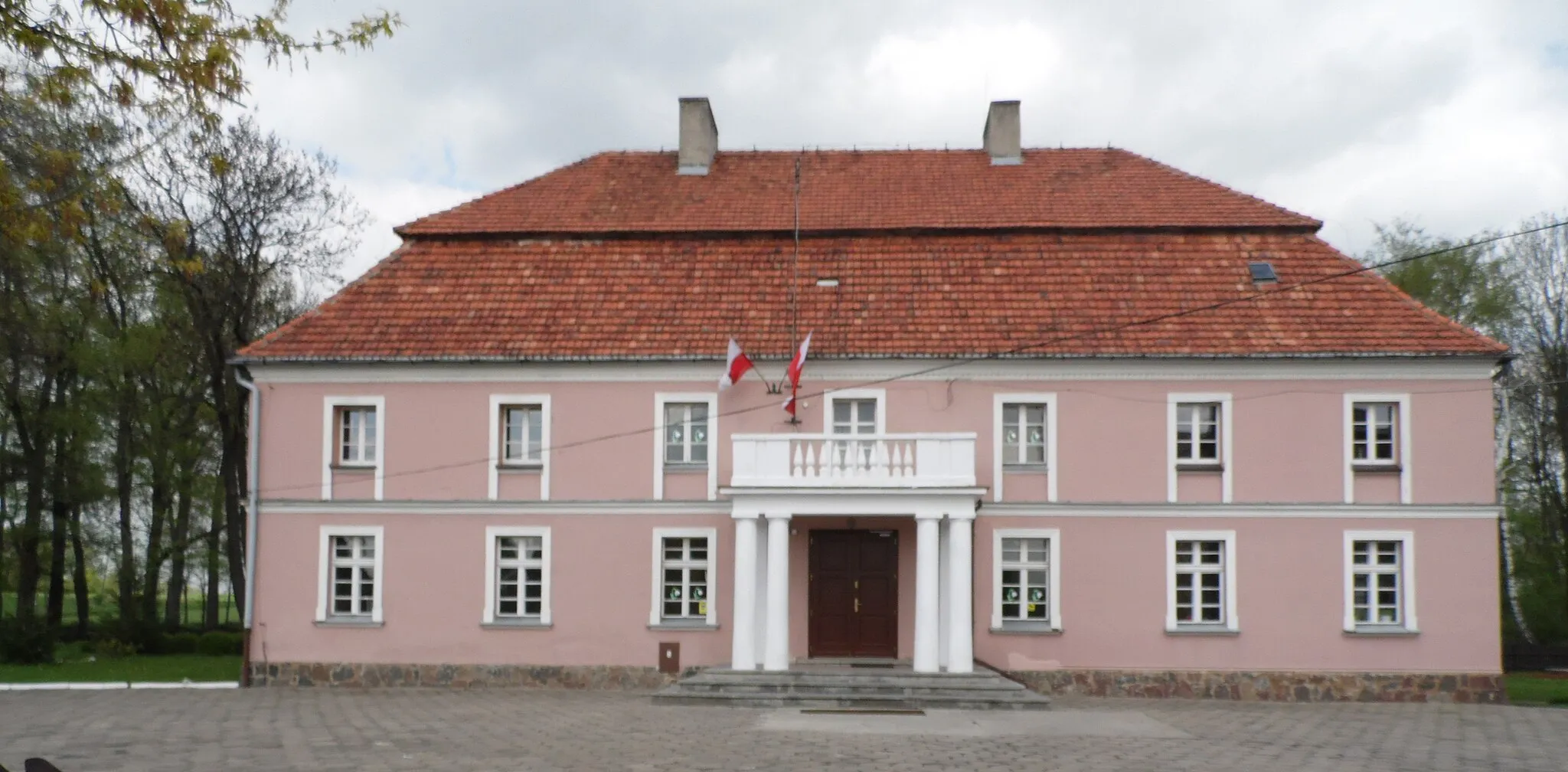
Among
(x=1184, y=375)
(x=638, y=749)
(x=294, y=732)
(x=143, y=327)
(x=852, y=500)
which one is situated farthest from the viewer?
(x=143, y=327)

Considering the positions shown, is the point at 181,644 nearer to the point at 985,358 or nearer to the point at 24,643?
the point at 24,643

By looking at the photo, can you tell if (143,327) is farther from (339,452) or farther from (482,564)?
(482,564)

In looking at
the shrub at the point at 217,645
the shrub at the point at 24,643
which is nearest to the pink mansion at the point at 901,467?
the shrub at the point at 24,643

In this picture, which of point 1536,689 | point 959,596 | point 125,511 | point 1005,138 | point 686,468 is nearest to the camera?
point 959,596

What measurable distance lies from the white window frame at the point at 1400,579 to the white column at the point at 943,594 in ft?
21.9

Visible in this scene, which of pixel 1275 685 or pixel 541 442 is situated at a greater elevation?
pixel 541 442

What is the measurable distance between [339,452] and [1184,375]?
1466 centimetres

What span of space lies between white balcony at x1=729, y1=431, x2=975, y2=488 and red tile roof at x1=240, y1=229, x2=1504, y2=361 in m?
1.99

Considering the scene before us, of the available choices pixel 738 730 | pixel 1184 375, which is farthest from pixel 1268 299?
pixel 738 730

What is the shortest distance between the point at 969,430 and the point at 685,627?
5.85 m

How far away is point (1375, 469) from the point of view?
2312 cm

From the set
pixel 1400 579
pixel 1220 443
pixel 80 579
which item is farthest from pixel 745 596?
pixel 80 579

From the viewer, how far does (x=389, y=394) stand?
79.6 ft

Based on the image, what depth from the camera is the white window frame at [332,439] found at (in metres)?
24.2
